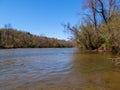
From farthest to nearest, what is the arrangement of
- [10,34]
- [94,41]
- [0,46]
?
[10,34] → [0,46] → [94,41]

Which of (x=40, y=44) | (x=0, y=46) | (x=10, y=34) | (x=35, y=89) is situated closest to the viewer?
(x=35, y=89)

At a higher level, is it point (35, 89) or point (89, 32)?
point (89, 32)

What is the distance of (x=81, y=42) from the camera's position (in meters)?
40.6

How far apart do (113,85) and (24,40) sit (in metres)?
89.6

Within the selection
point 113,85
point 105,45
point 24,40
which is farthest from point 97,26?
point 24,40

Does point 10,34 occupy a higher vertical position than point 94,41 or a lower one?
higher

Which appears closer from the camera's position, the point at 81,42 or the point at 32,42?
the point at 81,42

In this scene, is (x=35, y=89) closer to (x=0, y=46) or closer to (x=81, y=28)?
(x=81, y=28)

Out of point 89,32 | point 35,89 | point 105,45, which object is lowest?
point 35,89

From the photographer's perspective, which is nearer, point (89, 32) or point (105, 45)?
point (105, 45)

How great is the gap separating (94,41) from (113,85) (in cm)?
3078

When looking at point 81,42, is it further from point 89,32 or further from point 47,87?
point 47,87

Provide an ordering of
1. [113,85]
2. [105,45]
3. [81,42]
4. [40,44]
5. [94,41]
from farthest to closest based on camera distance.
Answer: [40,44]
[81,42]
[94,41]
[105,45]
[113,85]

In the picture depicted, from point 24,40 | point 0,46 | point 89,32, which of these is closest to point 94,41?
point 89,32
